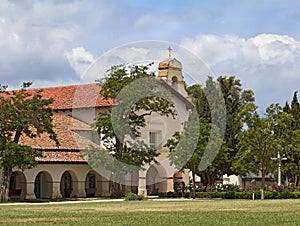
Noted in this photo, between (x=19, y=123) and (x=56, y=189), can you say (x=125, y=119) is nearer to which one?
(x=56, y=189)

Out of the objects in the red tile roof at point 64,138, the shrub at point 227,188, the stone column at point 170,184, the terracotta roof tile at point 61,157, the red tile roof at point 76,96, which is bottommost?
the shrub at point 227,188

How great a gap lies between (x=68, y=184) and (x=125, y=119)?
7.57m

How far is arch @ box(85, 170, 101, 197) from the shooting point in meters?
54.9

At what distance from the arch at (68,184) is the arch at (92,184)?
56.1 inches

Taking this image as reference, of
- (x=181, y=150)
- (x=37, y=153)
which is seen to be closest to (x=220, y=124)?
(x=181, y=150)

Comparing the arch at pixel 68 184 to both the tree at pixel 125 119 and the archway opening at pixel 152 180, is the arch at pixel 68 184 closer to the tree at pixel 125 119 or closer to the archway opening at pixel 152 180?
the tree at pixel 125 119

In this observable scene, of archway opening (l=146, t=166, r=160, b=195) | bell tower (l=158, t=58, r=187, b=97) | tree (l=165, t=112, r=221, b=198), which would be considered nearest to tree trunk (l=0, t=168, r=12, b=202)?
tree (l=165, t=112, r=221, b=198)

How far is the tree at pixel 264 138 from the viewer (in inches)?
1800

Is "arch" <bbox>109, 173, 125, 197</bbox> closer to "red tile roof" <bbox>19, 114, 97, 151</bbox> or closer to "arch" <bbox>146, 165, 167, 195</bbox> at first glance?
"red tile roof" <bbox>19, 114, 97, 151</bbox>

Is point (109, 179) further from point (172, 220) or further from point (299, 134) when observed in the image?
point (172, 220)

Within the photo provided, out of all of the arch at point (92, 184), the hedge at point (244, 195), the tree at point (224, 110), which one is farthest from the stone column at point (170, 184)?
the hedge at point (244, 195)

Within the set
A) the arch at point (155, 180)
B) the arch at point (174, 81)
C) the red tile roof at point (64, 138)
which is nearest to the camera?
the red tile roof at point (64, 138)

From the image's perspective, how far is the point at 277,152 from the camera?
46.3 m

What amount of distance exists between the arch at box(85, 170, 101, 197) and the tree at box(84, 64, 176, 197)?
3276 mm
